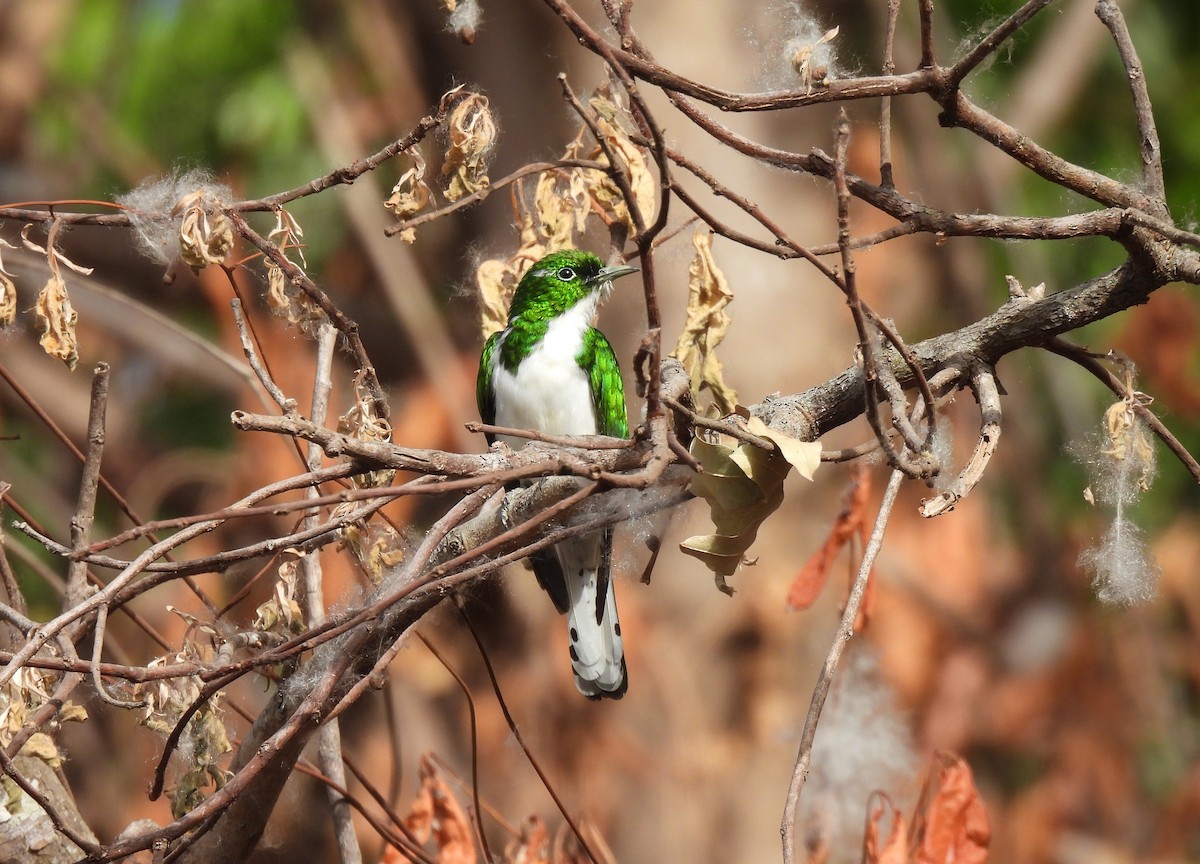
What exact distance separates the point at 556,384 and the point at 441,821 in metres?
1.32

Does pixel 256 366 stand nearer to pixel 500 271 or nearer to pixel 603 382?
pixel 500 271

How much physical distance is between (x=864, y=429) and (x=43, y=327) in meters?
3.77

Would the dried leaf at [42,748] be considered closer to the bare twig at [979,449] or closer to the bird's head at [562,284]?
the bare twig at [979,449]

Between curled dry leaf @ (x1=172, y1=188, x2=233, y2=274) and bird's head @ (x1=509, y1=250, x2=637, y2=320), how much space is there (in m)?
1.32

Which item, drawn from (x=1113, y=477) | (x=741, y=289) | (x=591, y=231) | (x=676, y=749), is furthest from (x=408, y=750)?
(x=1113, y=477)

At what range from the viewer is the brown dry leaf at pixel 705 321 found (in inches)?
83.1

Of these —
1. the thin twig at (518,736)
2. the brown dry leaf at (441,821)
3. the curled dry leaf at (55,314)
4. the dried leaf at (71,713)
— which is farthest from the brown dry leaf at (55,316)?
the brown dry leaf at (441,821)

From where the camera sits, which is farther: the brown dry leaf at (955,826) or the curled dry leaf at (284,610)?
the brown dry leaf at (955,826)

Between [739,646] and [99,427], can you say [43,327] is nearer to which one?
[99,427]

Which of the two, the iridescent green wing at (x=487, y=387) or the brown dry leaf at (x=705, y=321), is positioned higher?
the iridescent green wing at (x=487, y=387)

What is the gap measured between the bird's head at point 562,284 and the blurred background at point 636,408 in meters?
1.93

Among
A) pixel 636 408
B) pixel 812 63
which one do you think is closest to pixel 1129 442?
pixel 812 63

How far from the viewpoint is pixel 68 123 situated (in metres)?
7.20

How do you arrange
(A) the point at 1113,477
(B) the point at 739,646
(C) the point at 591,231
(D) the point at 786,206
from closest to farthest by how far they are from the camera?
1. (A) the point at 1113,477
2. (C) the point at 591,231
3. (B) the point at 739,646
4. (D) the point at 786,206
